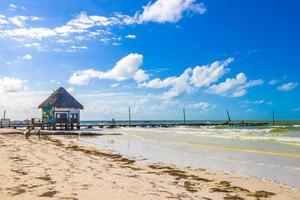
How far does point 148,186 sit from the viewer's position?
7996mm

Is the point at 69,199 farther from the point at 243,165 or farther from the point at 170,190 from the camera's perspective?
the point at 243,165

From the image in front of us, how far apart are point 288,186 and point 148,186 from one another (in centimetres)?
324

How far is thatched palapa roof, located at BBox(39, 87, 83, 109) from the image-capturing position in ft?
149

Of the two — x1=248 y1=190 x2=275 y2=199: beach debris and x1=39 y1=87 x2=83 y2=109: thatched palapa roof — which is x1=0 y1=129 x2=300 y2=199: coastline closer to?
x1=248 y1=190 x2=275 y2=199: beach debris

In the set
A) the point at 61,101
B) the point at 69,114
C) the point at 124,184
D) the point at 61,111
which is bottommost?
the point at 124,184

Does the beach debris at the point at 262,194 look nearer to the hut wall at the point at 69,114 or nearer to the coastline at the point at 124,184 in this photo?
the coastline at the point at 124,184

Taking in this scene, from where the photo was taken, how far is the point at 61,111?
4588 cm

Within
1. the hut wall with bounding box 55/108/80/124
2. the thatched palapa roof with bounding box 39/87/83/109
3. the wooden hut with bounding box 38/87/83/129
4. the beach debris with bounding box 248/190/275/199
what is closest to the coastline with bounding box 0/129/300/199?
the beach debris with bounding box 248/190/275/199

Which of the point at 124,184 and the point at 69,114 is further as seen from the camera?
the point at 69,114

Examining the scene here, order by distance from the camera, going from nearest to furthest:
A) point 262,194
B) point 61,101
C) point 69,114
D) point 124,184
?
point 262,194 < point 124,184 < point 61,101 < point 69,114

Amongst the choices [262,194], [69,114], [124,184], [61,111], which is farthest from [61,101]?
[262,194]

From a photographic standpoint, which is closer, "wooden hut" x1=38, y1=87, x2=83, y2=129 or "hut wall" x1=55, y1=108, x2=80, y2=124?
"wooden hut" x1=38, y1=87, x2=83, y2=129

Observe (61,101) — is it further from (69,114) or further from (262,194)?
(262,194)

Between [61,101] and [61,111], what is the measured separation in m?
1.23
